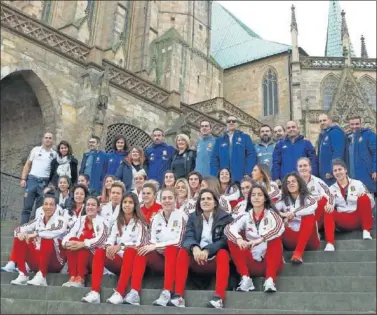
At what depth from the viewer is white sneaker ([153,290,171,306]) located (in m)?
4.06

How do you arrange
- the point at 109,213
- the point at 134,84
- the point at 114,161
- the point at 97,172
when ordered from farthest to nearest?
the point at 134,84 → the point at 97,172 → the point at 114,161 → the point at 109,213

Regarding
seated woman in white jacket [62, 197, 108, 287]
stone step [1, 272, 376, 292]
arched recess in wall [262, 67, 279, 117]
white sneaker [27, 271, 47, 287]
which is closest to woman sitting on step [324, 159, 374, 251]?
stone step [1, 272, 376, 292]

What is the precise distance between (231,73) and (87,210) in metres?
27.1

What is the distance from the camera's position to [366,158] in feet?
20.8

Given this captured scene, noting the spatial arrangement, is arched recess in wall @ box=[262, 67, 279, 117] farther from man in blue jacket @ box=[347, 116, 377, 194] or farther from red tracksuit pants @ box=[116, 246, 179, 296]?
red tracksuit pants @ box=[116, 246, 179, 296]

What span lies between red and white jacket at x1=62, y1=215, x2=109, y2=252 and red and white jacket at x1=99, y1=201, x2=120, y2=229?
0.12m

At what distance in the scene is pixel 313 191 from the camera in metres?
5.30

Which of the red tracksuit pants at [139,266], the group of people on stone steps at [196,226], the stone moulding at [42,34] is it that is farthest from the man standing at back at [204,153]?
the stone moulding at [42,34]

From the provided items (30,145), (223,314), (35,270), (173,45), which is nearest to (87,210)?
(35,270)

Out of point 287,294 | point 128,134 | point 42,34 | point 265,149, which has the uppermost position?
point 42,34

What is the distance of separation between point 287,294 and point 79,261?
2.35 m

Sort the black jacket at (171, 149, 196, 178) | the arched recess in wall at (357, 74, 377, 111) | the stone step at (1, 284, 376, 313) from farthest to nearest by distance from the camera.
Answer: the arched recess in wall at (357, 74, 377, 111), the black jacket at (171, 149, 196, 178), the stone step at (1, 284, 376, 313)

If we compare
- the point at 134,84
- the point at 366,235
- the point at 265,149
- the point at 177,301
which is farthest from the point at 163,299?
the point at 134,84

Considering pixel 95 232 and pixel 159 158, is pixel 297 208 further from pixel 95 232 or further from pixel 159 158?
pixel 159 158
